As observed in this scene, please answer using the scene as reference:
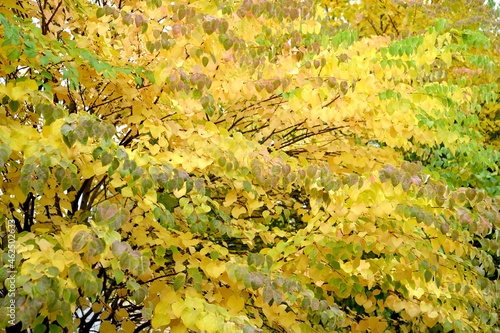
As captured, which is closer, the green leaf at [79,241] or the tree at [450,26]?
the green leaf at [79,241]

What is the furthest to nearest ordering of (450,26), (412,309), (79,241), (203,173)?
(450,26) < (412,309) < (203,173) < (79,241)

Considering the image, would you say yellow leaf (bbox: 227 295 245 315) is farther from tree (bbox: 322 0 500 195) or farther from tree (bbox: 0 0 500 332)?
tree (bbox: 322 0 500 195)

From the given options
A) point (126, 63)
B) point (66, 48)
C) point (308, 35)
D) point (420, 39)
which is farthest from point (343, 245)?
point (308, 35)

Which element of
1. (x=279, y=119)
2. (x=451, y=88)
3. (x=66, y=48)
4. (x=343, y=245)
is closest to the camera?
(x=66, y=48)

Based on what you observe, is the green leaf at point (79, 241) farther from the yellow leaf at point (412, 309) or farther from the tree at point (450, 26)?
the tree at point (450, 26)

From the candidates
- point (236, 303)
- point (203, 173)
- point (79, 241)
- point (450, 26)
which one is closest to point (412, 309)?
point (236, 303)

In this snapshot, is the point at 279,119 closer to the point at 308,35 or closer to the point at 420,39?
the point at 420,39

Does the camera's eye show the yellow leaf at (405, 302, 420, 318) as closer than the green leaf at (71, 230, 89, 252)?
No

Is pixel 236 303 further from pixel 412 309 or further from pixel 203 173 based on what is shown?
pixel 412 309

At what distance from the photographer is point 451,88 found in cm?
327

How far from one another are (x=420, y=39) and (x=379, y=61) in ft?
1.03

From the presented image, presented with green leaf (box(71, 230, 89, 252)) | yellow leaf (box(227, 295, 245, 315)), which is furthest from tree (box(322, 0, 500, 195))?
green leaf (box(71, 230, 89, 252))

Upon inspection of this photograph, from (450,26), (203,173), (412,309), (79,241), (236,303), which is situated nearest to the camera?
(79,241)

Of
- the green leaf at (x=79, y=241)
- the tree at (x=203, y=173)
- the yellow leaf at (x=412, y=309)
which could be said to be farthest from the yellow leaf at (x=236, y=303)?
the yellow leaf at (x=412, y=309)
